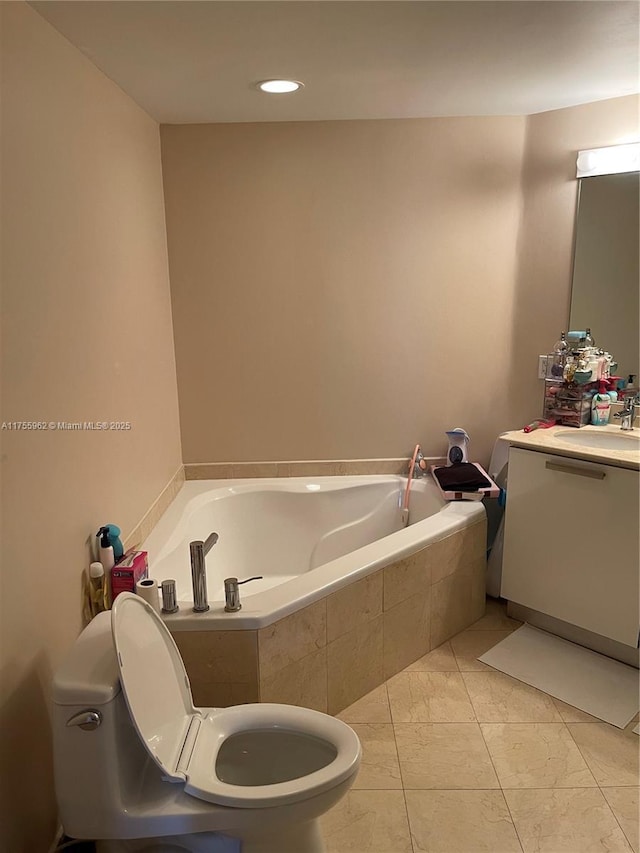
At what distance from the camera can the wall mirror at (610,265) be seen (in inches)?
104

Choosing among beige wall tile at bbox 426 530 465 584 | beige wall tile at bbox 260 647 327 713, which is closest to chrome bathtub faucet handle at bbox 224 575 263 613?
beige wall tile at bbox 260 647 327 713

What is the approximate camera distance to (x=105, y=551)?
196 cm

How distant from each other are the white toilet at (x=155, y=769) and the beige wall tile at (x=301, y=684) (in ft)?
1.23

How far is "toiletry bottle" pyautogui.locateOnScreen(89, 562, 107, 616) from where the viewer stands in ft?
6.27

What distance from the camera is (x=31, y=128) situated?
160cm

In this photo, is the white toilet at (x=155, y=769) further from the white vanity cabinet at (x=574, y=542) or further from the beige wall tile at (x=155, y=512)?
the white vanity cabinet at (x=574, y=542)

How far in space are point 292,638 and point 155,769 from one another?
0.62 m

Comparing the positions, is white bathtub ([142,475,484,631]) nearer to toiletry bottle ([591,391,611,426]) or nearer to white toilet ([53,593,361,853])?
toiletry bottle ([591,391,611,426])

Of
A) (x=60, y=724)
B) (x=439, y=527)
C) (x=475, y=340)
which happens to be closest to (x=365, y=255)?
(x=475, y=340)

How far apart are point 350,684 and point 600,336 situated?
6.02 feet

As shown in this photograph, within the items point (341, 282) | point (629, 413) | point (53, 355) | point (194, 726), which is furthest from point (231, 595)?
point (629, 413)

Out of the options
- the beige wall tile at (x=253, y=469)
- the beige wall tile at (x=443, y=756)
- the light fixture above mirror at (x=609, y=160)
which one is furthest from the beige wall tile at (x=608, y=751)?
the light fixture above mirror at (x=609, y=160)

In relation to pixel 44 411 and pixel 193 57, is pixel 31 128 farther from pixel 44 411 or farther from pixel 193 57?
pixel 44 411

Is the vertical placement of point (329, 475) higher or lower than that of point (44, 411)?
lower
